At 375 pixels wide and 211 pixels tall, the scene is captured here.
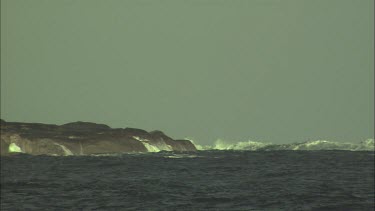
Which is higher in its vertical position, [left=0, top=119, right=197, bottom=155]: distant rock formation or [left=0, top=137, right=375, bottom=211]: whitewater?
[left=0, top=119, right=197, bottom=155]: distant rock formation

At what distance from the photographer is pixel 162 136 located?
13600 centimetres

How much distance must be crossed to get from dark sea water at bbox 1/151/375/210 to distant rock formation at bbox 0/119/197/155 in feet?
108

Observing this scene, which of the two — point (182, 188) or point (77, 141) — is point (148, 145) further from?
point (182, 188)

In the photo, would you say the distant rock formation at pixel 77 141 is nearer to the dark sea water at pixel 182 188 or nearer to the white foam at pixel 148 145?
the white foam at pixel 148 145

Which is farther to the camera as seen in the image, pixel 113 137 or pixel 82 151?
pixel 113 137

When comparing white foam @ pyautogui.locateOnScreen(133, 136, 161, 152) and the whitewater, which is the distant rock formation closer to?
white foam @ pyautogui.locateOnScreen(133, 136, 161, 152)

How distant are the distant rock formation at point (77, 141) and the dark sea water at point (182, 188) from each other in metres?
33.0

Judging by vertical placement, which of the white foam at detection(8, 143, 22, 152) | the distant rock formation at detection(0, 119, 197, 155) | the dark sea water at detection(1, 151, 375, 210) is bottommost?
the dark sea water at detection(1, 151, 375, 210)

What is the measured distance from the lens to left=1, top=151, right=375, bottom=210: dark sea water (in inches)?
1613

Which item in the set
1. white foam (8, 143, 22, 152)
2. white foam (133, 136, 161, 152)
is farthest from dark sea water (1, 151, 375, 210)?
white foam (133, 136, 161, 152)

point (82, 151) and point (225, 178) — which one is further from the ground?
point (82, 151)

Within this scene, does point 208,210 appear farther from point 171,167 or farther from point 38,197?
point 171,167

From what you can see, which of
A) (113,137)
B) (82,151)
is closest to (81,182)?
(82,151)

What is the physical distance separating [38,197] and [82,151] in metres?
66.4
